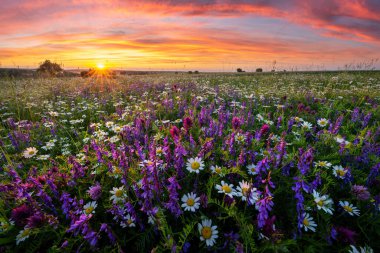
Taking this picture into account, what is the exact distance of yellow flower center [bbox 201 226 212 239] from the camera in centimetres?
170

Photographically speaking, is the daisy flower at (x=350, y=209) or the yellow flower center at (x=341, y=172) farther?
the yellow flower center at (x=341, y=172)

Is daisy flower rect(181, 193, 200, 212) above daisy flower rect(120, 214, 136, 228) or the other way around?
above

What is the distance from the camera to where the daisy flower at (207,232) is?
1.68m

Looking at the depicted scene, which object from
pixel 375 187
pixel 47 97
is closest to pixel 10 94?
pixel 47 97

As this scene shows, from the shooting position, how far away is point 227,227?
1951 millimetres

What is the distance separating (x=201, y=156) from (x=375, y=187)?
6.61 ft

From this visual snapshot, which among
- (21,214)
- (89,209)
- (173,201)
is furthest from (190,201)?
(21,214)

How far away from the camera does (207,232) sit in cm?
172

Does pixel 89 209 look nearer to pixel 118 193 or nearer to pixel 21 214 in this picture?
pixel 118 193

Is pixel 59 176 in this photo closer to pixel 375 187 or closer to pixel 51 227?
pixel 51 227

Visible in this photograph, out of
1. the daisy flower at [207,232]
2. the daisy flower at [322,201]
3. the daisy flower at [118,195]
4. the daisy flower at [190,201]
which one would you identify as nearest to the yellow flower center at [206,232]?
the daisy flower at [207,232]

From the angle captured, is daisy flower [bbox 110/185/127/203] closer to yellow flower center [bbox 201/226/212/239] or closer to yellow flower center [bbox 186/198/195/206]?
yellow flower center [bbox 186/198/195/206]

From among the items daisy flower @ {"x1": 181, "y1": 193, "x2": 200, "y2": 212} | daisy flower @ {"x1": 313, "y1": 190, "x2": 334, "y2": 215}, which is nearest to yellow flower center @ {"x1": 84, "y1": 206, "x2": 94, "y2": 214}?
daisy flower @ {"x1": 181, "y1": 193, "x2": 200, "y2": 212}

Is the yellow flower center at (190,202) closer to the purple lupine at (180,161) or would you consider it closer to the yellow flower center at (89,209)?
the purple lupine at (180,161)
